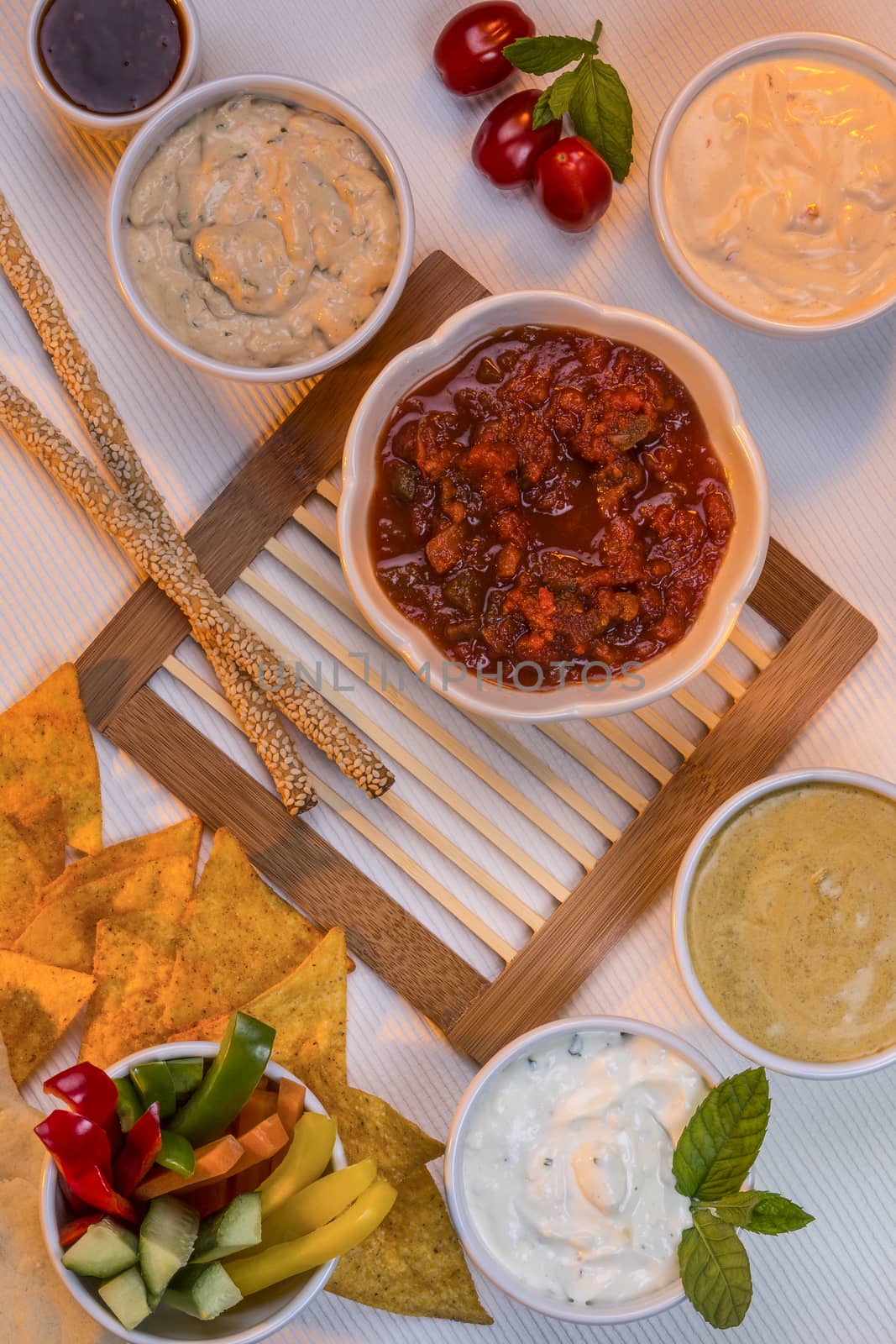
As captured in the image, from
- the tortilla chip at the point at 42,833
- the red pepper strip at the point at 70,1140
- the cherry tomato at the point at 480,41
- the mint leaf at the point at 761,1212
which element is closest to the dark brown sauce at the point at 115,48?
the cherry tomato at the point at 480,41

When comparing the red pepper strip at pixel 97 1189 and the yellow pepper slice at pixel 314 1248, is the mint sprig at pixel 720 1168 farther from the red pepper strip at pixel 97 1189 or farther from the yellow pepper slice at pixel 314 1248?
the red pepper strip at pixel 97 1189

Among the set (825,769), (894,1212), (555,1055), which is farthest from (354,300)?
(894,1212)

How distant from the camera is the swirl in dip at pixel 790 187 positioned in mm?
2635

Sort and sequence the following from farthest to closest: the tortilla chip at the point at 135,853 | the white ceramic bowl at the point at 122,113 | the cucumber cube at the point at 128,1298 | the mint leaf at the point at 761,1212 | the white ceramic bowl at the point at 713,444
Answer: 1. the tortilla chip at the point at 135,853
2. the white ceramic bowl at the point at 122,113
3. the white ceramic bowl at the point at 713,444
4. the mint leaf at the point at 761,1212
5. the cucumber cube at the point at 128,1298

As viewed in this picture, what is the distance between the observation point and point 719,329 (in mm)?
2873

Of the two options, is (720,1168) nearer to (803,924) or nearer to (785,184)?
(803,924)

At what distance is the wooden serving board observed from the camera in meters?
2.79

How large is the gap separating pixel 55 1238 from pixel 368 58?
264 cm

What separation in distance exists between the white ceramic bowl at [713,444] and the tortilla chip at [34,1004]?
1.04 meters

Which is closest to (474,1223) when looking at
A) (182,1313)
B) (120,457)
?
(182,1313)

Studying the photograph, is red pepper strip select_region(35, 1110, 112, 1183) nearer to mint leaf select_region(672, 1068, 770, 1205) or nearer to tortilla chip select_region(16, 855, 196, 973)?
tortilla chip select_region(16, 855, 196, 973)

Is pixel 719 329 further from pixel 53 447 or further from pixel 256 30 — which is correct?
pixel 53 447

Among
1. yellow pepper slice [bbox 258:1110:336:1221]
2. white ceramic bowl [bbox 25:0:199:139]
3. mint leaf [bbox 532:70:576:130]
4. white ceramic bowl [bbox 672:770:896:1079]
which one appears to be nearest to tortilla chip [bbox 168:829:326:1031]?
yellow pepper slice [bbox 258:1110:336:1221]

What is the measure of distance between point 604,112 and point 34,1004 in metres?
2.36
